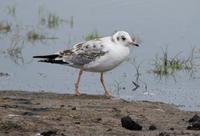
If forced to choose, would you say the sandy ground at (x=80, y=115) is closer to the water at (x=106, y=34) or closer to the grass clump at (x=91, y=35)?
the water at (x=106, y=34)

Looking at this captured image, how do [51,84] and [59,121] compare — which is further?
[51,84]

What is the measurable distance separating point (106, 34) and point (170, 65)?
7.69ft

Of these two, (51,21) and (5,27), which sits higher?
(51,21)

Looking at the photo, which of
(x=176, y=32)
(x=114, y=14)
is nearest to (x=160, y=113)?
(x=176, y=32)

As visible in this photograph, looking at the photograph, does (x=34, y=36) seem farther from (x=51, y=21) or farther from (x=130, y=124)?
(x=130, y=124)

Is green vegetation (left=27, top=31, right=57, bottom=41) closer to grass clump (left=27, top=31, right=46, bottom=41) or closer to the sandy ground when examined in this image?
grass clump (left=27, top=31, right=46, bottom=41)

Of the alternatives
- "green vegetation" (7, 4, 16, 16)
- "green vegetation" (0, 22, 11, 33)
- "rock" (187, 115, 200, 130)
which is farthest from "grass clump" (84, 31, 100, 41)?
"rock" (187, 115, 200, 130)

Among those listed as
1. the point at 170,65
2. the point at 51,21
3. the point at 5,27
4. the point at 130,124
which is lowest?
the point at 130,124

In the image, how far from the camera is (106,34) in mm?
15359

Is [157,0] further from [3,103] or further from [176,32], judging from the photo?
[3,103]

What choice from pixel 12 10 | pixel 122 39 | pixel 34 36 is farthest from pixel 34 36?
pixel 122 39

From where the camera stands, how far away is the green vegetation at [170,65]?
13.1 meters

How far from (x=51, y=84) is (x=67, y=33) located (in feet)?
12.8

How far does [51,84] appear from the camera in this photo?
12031 millimetres
